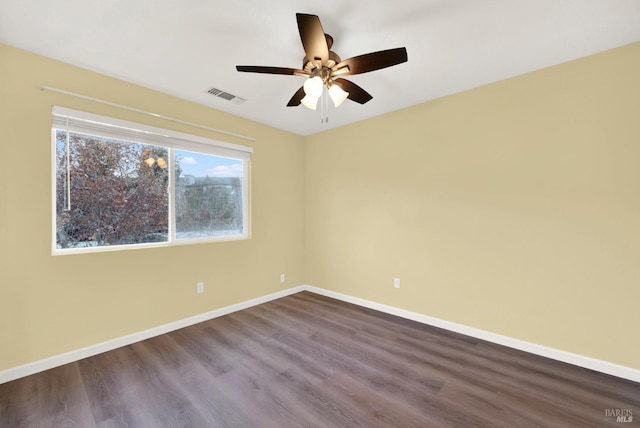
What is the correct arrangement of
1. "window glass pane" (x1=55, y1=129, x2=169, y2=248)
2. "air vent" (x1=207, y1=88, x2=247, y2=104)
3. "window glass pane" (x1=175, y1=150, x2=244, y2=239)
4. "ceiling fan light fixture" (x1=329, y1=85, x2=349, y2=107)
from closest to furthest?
"ceiling fan light fixture" (x1=329, y1=85, x2=349, y2=107)
"window glass pane" (x1=55, y1=129, x2=169, y2=248)
"air vent" (x1=207, y1=88, x2=247, y2=104)
"window glass pane" (x1=175, y1=150, x2=244, y2=239)

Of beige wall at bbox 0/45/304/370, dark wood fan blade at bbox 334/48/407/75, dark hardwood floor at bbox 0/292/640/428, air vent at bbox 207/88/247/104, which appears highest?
air vent at bbox 207/88/247/104

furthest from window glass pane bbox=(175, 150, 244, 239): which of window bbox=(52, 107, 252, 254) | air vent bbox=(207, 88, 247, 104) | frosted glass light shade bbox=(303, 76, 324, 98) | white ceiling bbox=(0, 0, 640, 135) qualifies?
frosted glass light shade bbox=(303, 76, 324, 98)

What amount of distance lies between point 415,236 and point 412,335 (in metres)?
1.08

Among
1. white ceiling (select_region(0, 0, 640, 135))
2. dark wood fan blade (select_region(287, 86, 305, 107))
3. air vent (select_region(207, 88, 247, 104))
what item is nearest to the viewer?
white ceiling (select_region(0, 0, 640, 135))

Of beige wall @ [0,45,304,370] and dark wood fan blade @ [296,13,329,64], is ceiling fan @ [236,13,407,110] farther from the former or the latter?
beige wall @ [0,45,304,370]

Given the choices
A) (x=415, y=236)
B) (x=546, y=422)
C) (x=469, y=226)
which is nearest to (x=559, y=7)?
(x=469, y=226)

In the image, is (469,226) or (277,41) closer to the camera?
(277,41)

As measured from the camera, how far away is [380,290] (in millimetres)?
3297

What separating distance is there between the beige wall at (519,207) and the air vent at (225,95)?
160cm

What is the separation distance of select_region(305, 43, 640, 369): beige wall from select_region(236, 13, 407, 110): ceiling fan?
1301 mm

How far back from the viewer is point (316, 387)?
186 centimetres

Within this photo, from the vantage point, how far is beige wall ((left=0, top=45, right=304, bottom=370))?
76.4 inches

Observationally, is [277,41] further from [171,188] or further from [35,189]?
[35,189]

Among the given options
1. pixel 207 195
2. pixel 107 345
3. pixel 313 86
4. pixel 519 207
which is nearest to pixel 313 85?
pixel 313 86
